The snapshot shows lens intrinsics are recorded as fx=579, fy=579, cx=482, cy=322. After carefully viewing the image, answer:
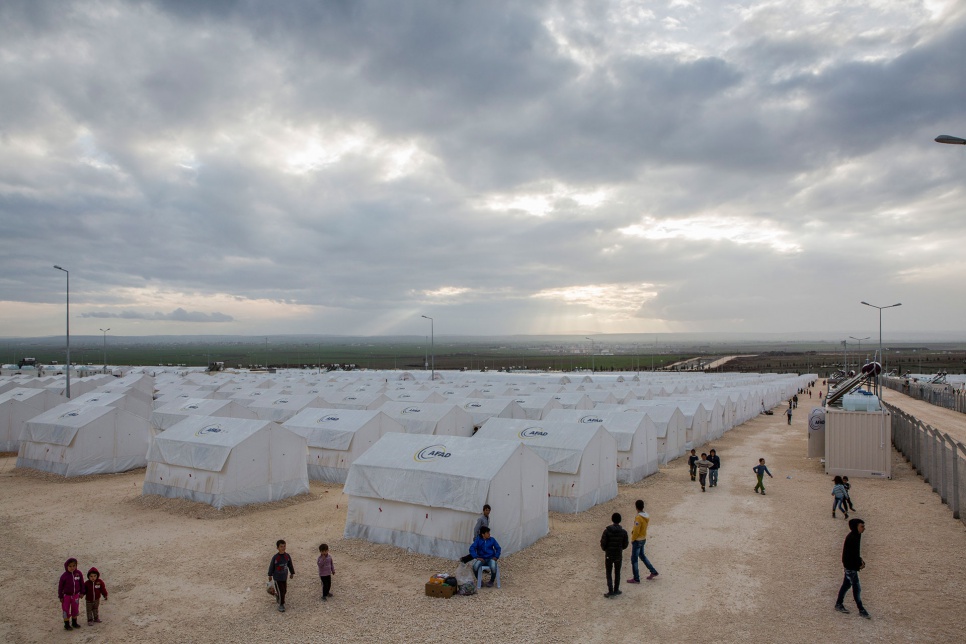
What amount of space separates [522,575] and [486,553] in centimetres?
136

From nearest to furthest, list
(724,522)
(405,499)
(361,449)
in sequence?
(405,499)
(724,522)
(361,449)

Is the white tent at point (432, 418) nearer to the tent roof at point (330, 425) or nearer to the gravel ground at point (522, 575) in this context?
the tent roof at point (330, 425)

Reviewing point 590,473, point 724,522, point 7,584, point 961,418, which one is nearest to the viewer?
point 7,584

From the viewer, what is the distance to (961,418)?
137 feet

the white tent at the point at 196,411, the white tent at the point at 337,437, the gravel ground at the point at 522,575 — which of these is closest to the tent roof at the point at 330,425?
the white tent at the point at 337,437

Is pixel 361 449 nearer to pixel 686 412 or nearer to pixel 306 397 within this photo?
pixel 306 397

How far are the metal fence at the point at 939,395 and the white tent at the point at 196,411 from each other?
52.6 metres

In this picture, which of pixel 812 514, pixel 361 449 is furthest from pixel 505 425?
pixel 812 514

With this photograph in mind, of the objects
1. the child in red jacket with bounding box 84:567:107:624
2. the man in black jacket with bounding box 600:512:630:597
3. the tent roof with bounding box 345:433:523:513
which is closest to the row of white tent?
the tent roof with bounding box 345:433:523:513

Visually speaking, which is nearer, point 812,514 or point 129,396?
point 812,514

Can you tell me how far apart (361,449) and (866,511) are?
18328 mm

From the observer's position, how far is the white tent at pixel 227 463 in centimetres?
1958

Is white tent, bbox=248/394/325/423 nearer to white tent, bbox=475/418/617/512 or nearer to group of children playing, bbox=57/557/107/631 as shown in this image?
white tent, bbox=475/418/617/512

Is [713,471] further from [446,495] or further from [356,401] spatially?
[356,401]
